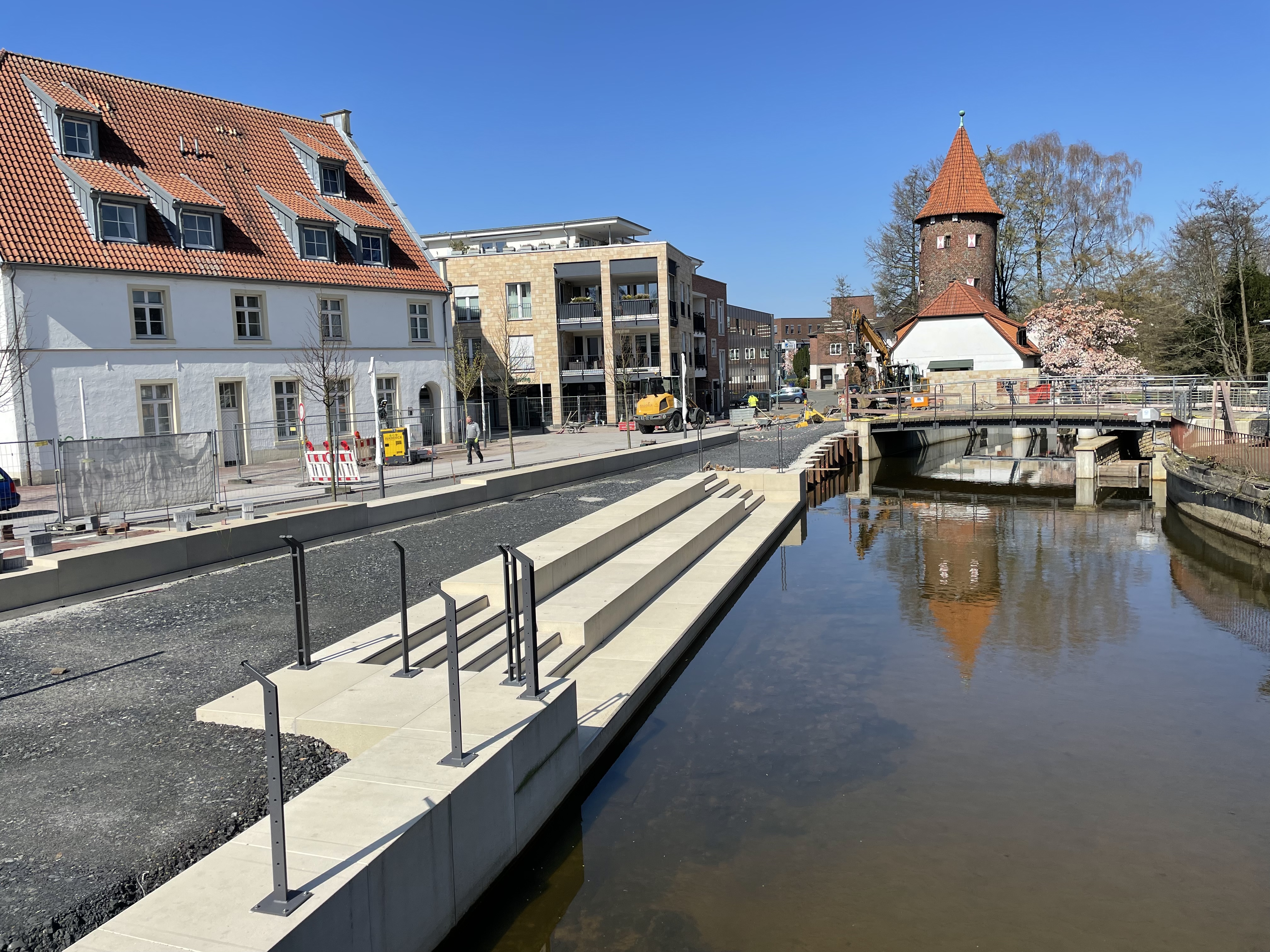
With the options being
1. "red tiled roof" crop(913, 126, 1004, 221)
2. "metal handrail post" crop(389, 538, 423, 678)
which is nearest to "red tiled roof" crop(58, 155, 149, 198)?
"metal handrail post" crop(389, 538, 423, 678)

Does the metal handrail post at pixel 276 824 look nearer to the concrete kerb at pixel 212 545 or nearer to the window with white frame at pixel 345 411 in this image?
the concrete kerb at pixel 212 545

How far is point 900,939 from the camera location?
6906 mm

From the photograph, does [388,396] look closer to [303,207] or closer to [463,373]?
[463,373]

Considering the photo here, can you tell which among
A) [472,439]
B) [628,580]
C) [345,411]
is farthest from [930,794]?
[345,411]

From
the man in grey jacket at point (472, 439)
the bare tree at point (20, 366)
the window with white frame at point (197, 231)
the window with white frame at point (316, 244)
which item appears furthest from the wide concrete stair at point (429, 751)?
the window with white frame at point (316, 244)

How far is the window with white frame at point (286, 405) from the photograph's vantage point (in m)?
33.2

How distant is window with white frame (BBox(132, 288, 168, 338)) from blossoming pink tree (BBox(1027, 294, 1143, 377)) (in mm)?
49785

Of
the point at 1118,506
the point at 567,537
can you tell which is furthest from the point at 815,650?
the point at 1118,506

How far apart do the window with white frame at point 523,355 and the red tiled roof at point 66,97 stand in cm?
2627

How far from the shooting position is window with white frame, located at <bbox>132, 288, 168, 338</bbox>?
1152 inches

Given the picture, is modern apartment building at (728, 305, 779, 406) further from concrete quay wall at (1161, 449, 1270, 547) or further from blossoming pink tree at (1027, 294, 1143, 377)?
concrete quay wall at (1161, 449, 1270, 547)

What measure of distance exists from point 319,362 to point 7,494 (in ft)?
36.8

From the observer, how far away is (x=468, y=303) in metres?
55.2

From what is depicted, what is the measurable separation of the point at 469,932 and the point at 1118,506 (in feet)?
95.0
